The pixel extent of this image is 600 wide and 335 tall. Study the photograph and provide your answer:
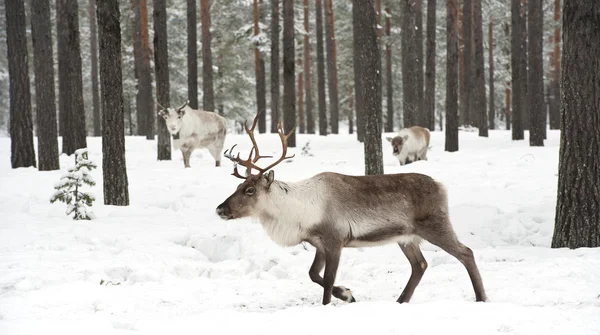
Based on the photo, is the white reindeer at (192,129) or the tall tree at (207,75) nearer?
the white reindeer at (192,129)

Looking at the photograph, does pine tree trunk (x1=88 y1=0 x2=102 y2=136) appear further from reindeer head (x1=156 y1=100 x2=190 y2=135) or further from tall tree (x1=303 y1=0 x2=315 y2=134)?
reindeer head (x1=156 y1=100 x2=190 y2=135)

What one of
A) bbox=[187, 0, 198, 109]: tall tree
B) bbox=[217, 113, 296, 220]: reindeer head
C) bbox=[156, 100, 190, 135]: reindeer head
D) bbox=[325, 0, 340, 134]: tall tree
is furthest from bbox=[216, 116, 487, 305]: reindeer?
bbox=[325, 0, 340, 134]: tall tree

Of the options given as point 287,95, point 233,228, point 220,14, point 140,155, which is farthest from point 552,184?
point 220,14

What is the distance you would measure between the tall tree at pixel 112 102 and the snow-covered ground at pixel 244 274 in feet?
1.65

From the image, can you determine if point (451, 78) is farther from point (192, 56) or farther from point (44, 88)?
point (44, 88)

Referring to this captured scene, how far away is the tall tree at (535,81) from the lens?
17.8 metres

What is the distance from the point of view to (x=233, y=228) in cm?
842

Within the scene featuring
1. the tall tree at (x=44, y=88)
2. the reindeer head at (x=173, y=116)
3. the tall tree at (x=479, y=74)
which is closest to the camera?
the tall tree at (x=44, y=88)

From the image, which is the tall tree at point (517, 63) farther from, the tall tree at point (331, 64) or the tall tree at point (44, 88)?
the tall tree at point (44, 88)

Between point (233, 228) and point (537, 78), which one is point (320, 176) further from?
point (537, 78)

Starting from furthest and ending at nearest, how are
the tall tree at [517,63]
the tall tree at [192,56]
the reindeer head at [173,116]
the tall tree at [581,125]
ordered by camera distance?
1. the tall tree at [192,56]
2. the tall tree at [517,63]
3. the reindeer head at [173,116]
4. the tall tree at [581,125]

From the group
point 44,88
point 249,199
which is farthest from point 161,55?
point 249,199

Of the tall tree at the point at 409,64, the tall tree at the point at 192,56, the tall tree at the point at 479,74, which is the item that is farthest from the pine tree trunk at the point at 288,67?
the tall tree at the point at 479,74

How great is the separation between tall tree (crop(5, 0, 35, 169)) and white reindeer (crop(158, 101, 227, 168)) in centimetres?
352
